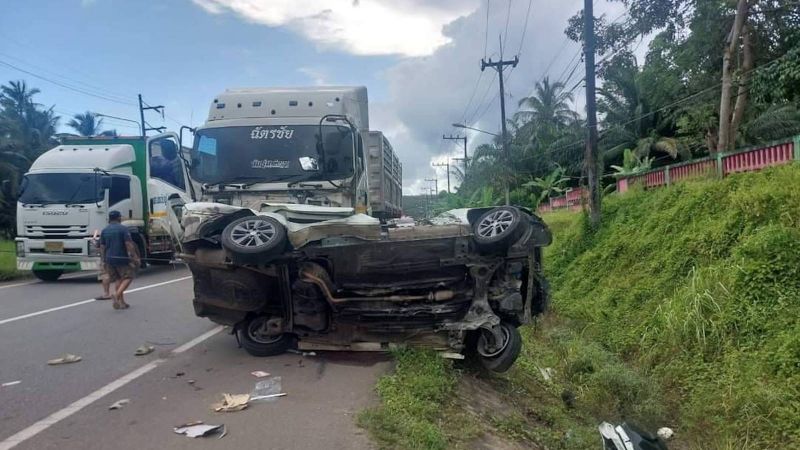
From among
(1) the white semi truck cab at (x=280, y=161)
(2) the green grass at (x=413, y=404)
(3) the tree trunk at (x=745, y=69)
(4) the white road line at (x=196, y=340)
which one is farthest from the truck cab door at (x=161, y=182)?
(3) the tree trunk at (x=745, y=69)

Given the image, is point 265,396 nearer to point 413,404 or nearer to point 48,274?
point 413,404

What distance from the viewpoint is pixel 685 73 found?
22.6m

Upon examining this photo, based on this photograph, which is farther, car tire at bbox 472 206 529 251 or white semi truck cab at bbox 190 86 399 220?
white semi truck cab at bbox 190 86 399 220

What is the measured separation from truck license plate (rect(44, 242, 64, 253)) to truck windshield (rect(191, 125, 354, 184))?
26.2ft

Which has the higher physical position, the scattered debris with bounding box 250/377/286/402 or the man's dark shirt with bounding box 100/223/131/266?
the man's dark shirt with bounding box 100/223/131/266

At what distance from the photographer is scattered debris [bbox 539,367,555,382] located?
302 inches

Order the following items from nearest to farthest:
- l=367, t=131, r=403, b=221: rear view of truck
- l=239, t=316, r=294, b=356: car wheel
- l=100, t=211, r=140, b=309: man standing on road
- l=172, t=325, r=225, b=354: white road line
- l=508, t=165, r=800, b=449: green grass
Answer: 1. l=239, t=316, r=294, b=356: car wheel
2. l=508, t=165, r=800, b=449: green grass
3. l=172, t=325, r=225, b=354: white road line
4. l=100, t=211, r=140, b=309: man standing on road
5. l=367, t=131, r=403, b=221: rear view of truck

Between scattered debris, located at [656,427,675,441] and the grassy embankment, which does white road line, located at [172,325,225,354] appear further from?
scattered debris, located at [656,427,675,441]

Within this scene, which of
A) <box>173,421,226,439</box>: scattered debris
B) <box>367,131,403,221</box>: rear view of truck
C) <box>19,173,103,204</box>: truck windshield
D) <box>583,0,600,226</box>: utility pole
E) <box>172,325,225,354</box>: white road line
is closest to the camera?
<box>173,421,226,439</box>: scattered debris

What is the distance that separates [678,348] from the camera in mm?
8391

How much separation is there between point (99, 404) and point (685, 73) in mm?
22996

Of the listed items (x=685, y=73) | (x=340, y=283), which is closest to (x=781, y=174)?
(x=340, y=283)

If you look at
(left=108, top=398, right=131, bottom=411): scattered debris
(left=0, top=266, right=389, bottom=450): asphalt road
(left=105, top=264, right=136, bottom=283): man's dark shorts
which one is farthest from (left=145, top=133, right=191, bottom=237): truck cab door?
(left=108, top=398, right=131, bottom=411): scattered debris

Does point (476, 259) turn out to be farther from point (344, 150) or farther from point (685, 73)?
point (685, 73)
